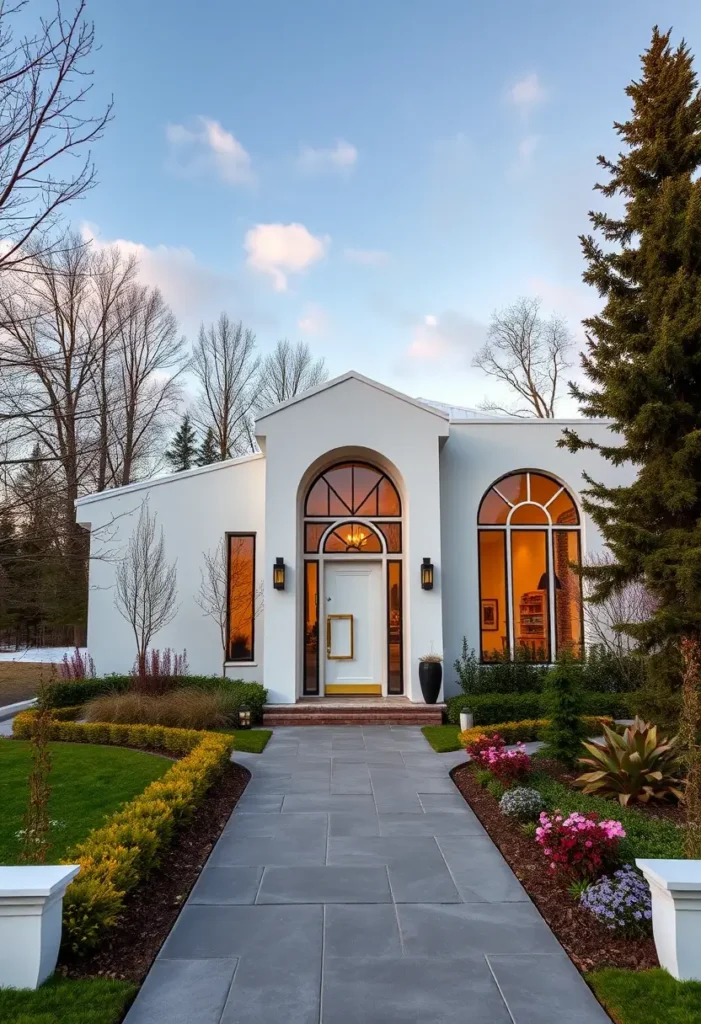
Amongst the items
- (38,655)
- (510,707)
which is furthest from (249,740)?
(38,655)

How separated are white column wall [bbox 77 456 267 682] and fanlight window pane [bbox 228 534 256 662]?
0.14 metres

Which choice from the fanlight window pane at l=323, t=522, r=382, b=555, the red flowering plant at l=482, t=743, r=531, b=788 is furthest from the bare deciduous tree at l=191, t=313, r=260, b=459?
the red flowering plant at l=482, t=743, r=531, b=788

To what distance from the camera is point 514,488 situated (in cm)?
1255

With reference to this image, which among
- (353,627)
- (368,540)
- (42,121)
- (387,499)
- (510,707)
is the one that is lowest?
(510,707)

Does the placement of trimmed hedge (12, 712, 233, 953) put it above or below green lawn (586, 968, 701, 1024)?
above

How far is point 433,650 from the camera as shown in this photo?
36.1 feet

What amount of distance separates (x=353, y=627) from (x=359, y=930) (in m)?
8.07

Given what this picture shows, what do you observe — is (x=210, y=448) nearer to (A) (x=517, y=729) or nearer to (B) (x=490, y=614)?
(B) (x=490, y=614)

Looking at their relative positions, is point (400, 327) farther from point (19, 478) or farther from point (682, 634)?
point (19, 478)

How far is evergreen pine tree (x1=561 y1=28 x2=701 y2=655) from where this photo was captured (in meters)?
6.80

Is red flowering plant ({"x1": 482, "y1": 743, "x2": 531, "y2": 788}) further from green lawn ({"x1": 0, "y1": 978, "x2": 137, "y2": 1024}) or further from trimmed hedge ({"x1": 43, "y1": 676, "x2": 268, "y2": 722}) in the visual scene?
trimmed hedge ({"x1": 43, "y1": 676, "x2": 268, "y2": 722})

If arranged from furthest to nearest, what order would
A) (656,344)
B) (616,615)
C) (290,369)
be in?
1. (290,369)
2. (616,615)
3. (656,344)

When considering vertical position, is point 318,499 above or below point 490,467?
below

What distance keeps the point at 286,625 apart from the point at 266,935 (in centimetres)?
726
